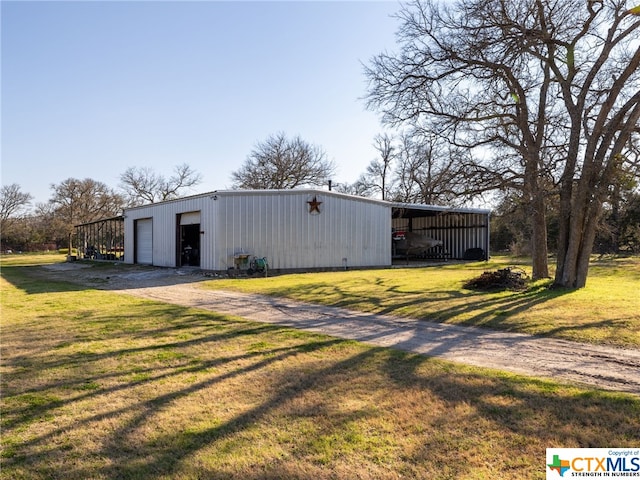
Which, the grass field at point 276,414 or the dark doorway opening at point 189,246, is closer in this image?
the grass field at point 276,414

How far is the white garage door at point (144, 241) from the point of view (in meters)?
26.9

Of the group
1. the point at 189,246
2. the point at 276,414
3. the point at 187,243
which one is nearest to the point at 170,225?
the point at 187,243

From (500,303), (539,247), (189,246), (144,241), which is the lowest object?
(500,303)

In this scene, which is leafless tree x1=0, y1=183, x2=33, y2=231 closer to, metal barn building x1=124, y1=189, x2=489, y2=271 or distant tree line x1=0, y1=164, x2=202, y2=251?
distant tree line x1=0, y1=164, x2=202, y2=251

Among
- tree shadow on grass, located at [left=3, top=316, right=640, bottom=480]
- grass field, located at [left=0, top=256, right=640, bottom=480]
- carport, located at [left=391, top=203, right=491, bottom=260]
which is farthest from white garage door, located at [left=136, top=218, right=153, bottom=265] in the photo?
tree shadow on grass, located at [left=3, top=316, right=640, bottom=480]

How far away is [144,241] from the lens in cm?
2777

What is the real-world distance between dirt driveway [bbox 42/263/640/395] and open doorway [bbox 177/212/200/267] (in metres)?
11.1

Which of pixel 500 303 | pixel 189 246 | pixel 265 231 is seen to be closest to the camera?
pixel 500 303

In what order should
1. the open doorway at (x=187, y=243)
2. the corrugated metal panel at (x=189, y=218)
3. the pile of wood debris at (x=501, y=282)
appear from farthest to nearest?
the open doorway at (x=187, y=243) < the corrugated metal panel at (x=189, y=218) < the pile of wood debris at (x=501, y=282)

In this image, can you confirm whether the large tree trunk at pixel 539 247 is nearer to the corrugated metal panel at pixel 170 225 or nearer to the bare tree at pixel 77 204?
the corrugated metal panel at pixel 170 225

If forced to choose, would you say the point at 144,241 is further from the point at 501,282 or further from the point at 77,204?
the point at 77,204

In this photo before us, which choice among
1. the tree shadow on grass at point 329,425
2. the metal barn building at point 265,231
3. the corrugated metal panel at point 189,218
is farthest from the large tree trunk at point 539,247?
the corrugated metal panel at point 189,218

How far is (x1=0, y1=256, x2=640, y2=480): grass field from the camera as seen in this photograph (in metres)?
3.15

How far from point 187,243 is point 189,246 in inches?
8.3
